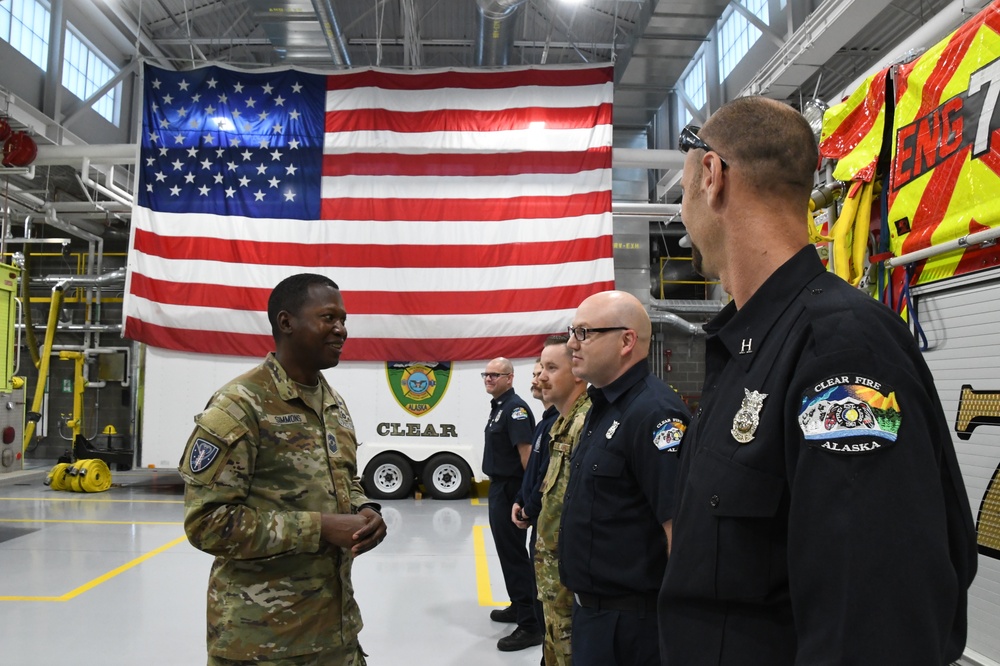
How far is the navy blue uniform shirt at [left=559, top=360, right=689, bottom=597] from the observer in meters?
2.19

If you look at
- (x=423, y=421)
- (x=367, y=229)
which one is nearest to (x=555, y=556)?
(x=423, y=421)

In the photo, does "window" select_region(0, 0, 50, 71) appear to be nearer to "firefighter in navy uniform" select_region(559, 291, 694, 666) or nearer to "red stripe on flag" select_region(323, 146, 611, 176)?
"red stripe on flag" select_region(323, 146, 611, 176)

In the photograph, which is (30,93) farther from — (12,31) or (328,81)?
(328,81)

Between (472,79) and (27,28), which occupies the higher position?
(27,28)

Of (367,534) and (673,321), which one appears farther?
(673,321)

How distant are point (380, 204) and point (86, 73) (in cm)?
747

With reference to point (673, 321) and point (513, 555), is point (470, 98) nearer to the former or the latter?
point (673, 321)

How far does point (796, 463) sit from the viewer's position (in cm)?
85

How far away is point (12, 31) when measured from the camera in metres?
11.0

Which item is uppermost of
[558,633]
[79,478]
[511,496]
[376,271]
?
[376,271]

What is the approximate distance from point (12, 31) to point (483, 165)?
8.11 m

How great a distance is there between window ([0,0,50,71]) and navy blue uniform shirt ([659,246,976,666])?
44.5ft

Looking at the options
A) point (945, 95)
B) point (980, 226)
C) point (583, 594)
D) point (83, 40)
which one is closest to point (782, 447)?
point (583, 594)

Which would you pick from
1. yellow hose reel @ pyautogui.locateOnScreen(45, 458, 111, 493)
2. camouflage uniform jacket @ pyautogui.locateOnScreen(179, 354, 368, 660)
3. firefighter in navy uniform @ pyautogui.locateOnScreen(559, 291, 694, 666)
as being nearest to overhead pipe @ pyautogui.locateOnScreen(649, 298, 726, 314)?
yellow hose reel @ pyautogui.locateOnScreen(45, 458, 111, 493)
